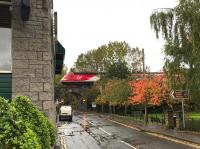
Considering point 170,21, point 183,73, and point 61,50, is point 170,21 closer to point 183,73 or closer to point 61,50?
point 183,73

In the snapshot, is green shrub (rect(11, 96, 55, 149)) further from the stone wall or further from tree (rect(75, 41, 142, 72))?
tree (rect(75, 41, 142, 72))

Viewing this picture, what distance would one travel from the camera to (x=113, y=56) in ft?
327

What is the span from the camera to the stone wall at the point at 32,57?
38.0 feet

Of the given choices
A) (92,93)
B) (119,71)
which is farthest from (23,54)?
(92,93)

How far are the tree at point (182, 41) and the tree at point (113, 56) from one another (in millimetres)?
58569

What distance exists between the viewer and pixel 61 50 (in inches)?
843

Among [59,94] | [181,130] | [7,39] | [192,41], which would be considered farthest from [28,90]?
[59,94]

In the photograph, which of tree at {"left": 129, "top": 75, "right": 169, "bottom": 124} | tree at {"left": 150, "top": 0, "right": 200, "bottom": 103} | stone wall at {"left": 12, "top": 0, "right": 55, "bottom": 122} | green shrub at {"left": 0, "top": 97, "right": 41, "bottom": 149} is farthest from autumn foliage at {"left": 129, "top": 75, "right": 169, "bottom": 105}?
green shrub at {"left": 0, "top": 97, "right": 41, "bottom": 149}

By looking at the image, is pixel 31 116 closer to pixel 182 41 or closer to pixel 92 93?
pixel 182 41

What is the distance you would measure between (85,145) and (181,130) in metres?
9.05

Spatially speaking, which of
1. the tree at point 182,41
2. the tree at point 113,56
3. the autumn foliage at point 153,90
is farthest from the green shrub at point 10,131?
the tree at point 113,56

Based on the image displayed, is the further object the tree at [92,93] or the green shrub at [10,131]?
the tree at [92,93]

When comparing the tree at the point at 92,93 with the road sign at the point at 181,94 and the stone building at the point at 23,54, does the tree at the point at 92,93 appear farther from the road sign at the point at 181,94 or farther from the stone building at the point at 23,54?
the stone building at the point at 23,54

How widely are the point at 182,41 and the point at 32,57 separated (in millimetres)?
18174
